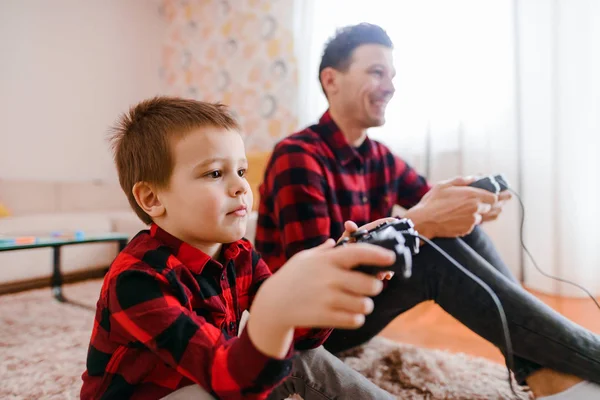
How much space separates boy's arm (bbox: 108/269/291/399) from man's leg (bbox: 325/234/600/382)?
0.43 metres

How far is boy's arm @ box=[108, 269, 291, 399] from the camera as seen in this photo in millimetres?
360

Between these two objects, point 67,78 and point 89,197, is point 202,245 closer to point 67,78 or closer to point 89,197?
point 89,197

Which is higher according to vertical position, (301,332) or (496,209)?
(496,209)

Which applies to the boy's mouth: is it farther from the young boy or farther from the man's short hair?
the man's short hair

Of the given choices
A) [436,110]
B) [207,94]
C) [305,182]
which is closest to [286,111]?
[207,94]

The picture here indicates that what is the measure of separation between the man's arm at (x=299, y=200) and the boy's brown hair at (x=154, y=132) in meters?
0.31

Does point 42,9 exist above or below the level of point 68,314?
above

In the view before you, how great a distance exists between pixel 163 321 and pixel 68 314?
1234mm

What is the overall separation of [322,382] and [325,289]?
0.35m

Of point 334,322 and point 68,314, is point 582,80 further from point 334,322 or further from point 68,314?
point 68,314

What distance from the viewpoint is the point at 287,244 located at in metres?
0.86

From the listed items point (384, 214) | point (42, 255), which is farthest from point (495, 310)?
point (42, 255)

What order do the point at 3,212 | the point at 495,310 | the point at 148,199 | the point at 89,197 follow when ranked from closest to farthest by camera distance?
the point at 148,199
the point at 495,310
the point at 3,212
the point at 89,197

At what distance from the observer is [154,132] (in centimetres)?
55
